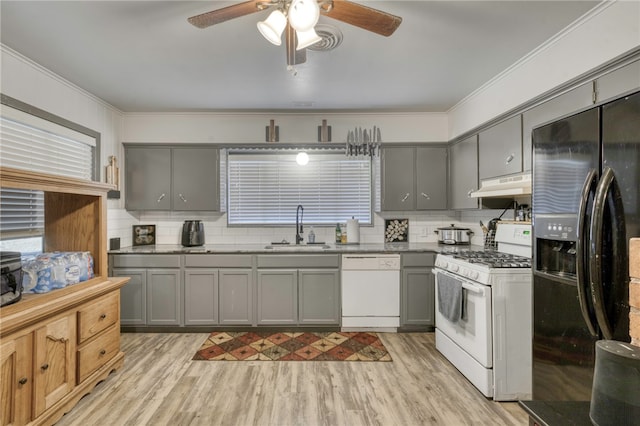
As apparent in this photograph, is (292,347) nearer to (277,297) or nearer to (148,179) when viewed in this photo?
(277,297)

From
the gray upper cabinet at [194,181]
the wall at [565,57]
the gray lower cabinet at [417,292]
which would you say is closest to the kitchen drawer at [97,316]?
the gray upper cabinet at [194,181]

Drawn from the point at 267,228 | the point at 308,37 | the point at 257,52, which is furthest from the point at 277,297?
the point at 308,37

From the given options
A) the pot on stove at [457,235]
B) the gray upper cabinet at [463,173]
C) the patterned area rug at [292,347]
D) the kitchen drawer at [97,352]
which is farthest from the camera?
the pot on stove at [457,235]

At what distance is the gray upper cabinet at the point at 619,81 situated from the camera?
1.66 meters

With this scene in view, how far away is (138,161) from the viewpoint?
149 inches

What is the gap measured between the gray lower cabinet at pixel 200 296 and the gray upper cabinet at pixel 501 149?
2940 mm

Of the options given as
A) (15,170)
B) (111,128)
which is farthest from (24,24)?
(111,128)

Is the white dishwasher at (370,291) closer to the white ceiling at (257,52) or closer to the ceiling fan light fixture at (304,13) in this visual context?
the white ceiling at (257,52)

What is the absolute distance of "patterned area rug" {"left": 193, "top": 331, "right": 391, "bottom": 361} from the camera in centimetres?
285

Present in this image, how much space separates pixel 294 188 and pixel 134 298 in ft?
7.17

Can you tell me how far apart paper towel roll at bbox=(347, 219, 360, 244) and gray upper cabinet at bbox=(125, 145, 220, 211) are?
5.24ft

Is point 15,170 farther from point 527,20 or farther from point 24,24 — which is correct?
point 527,20

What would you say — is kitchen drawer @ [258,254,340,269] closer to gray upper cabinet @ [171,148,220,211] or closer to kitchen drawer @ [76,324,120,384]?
gray upper cabinet @ [171,148,220,211]

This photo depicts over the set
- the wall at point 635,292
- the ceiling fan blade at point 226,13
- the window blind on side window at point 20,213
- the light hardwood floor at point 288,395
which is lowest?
the light hardwood floor at point 288,395
